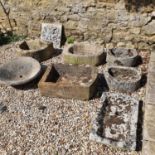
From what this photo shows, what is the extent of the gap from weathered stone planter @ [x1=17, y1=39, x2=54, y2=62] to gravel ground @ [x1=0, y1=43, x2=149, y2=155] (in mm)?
813

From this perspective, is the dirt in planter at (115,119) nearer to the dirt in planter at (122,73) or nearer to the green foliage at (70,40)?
the dirt in planter at (122,73)

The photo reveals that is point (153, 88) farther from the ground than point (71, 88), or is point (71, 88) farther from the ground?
point (153, 88)

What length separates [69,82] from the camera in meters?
5.13

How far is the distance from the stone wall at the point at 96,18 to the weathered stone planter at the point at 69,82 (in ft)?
4.53

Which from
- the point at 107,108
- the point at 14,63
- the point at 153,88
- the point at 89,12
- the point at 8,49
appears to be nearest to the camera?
the point at 153,88

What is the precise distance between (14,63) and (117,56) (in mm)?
2072

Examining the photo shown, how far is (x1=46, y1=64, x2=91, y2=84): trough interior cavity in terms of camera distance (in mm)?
5250

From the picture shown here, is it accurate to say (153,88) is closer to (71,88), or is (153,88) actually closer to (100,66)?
(71,88)

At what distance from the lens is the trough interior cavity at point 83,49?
6.01 meters

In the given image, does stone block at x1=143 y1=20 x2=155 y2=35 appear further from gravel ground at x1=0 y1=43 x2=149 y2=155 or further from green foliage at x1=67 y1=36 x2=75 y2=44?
green foliage at x1=67 y1=36 x2=75 y2=44

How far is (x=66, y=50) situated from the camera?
19.3 feet

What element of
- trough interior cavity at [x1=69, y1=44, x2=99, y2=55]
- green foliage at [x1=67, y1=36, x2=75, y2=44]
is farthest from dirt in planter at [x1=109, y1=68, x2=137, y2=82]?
green foliage at [x1=67, y1=36, x2=75, y2=44]

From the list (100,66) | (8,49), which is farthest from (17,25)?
(100,66)

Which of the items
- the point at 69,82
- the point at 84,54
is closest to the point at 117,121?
the point at 69,82
